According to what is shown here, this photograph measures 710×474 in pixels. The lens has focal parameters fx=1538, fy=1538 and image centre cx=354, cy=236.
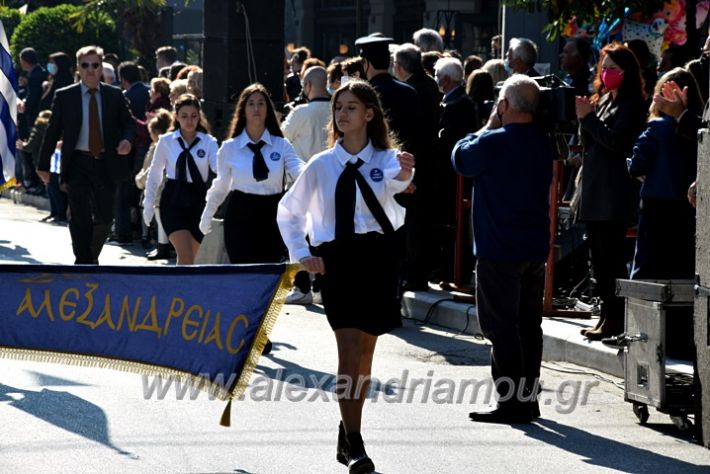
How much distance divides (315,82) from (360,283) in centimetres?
627

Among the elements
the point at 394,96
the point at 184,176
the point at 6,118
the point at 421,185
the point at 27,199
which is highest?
the point at 394,96

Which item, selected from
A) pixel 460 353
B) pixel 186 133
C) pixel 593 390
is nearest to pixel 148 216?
pixel 186 133

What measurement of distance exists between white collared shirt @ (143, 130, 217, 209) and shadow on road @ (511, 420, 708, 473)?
4164mm

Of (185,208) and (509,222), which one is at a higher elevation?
(509,222)

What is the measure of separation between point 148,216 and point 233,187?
4.73 feet

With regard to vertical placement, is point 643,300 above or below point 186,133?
below

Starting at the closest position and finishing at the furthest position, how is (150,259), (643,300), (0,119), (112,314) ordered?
1. (112,314)
2. (643,300)
3. (0,119)
4. (150,259)

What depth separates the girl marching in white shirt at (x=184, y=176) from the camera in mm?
11586

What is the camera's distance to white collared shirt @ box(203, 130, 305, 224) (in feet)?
34.4

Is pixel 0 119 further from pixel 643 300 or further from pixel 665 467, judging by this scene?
pixel 665 467

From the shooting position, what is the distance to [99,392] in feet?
28.9

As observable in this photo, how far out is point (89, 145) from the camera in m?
13.3

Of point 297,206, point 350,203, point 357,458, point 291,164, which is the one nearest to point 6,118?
point 291,164

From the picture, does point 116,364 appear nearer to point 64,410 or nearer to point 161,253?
point 64,410
